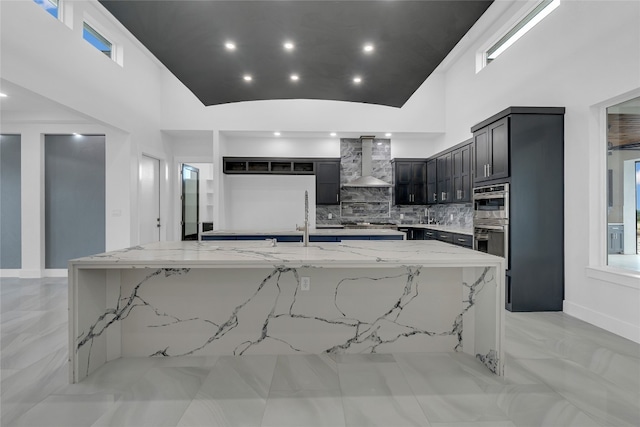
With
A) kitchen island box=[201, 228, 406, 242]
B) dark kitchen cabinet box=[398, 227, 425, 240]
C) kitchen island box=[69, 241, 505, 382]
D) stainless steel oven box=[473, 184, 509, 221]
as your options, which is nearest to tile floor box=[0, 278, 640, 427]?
kitchen island box=[69, 241, 505, 382]

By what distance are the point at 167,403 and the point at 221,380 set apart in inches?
13.7

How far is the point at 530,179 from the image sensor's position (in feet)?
11.8

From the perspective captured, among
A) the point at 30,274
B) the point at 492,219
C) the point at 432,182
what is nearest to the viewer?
the point at 492,219

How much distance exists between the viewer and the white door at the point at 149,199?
582 centimetres

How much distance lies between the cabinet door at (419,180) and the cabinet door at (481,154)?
2463 mm

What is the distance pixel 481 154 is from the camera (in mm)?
4262

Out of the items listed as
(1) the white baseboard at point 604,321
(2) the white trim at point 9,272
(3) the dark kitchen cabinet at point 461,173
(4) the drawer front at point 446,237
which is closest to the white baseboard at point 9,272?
Answer: (2) the white trim at point 9,272

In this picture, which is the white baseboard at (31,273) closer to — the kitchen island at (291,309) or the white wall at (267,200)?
the white wall at (267,200)

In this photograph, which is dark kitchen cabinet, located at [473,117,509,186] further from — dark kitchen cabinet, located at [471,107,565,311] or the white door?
the white door

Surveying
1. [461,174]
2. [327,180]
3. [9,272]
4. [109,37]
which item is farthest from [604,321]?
[9,272]

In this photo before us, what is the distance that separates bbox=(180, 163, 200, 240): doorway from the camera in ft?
23.9

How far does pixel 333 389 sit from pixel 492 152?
3443 millimetres

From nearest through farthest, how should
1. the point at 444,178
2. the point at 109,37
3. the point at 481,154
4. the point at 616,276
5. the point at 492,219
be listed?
the point at 616,276 < the point at 492,219 < the point at 481,154 < the point at 109,37 < the point at 444,178

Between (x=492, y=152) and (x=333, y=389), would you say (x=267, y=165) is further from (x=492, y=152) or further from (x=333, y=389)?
(x=333, y=389)
